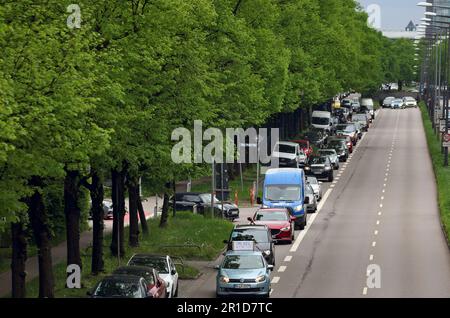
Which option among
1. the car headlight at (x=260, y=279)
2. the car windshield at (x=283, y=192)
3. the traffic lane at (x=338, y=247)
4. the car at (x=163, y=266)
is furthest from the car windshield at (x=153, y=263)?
the car windshield at (x=283, y=192)

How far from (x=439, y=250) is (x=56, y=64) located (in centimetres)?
2286

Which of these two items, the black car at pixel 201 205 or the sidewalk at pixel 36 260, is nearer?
the sidewalk at pixel 36 260

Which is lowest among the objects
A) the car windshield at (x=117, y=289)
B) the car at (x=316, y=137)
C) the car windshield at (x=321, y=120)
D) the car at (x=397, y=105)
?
the car windshield at (x=117, y=289)

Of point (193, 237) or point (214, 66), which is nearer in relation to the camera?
point (193, 237)

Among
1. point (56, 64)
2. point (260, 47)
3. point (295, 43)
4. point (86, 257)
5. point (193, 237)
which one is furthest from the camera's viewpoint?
point (295, 43)

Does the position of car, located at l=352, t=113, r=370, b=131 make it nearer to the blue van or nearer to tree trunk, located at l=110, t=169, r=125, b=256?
the blue van

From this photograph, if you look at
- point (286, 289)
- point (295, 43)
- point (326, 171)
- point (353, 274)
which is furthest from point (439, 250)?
point (295, 43)

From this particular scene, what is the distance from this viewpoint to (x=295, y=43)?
89.2m

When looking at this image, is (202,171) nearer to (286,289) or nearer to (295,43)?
(286,289)

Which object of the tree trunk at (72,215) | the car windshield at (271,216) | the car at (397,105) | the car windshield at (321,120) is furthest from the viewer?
the car at (397,105)

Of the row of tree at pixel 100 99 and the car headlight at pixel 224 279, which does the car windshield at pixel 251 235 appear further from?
the car headlight at pixel 224 279

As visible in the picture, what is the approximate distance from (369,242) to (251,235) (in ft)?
27.2

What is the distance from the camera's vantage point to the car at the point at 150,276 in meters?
33.8

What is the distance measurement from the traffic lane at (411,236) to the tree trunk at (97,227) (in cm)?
976
